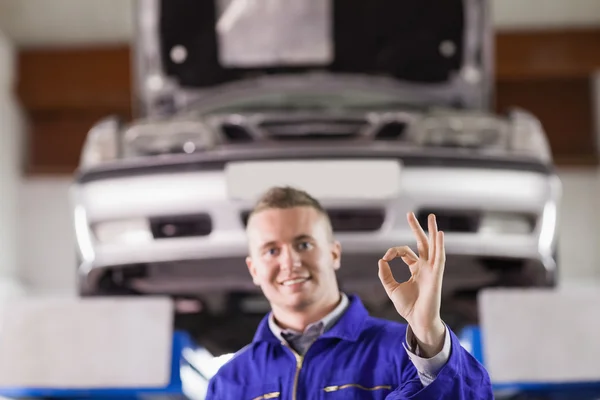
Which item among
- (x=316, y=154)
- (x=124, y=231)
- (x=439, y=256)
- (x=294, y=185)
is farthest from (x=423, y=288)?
(x=124, y=231)

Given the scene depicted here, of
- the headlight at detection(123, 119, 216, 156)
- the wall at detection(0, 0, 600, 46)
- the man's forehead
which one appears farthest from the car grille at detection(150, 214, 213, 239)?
the wall at detection(0, 0, 600, 46)

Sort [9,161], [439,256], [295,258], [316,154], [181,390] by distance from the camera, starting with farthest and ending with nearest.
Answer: [9,161] < [316,154] < [181,390] < [295,258] < [439,256]

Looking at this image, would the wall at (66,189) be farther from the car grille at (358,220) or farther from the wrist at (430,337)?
the wrist at (430,337)

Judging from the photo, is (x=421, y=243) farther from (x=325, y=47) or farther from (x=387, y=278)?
(x=325, y=47)

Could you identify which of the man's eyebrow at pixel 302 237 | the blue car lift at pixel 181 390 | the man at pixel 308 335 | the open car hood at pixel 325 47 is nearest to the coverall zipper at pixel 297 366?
the man at pixel 308 335

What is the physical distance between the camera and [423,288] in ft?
1.63

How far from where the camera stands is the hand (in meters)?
0.49

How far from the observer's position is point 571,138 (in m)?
2.77

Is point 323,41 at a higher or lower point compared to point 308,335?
higher

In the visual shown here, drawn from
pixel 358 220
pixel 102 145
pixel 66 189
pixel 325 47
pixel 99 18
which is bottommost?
pixel 66 189

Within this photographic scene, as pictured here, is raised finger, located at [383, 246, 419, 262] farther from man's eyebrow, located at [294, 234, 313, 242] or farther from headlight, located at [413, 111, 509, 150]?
headlight, located at [413, 111, 509, 150]

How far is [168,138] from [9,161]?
5.29 ft

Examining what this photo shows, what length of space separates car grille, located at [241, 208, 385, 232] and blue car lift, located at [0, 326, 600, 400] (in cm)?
21

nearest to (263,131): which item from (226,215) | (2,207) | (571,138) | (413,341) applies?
(226,215)
